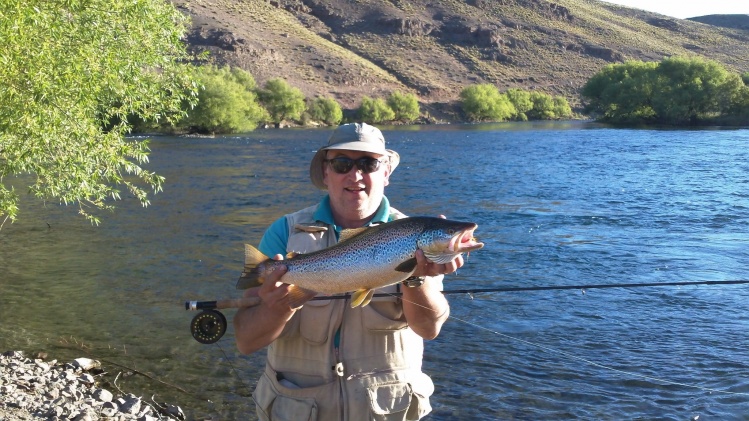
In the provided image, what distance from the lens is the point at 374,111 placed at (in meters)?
99.1

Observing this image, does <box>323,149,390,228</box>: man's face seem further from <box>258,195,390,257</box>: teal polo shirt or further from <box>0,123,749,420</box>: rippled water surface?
<box>0,123,749,420</box>: rippled water surface

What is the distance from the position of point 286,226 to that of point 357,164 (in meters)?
0.47

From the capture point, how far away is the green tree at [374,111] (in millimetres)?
99062

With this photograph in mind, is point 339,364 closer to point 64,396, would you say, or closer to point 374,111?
point 64,396

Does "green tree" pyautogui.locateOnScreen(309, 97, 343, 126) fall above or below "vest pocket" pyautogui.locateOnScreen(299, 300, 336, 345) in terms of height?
below

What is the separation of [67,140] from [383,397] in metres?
7.39

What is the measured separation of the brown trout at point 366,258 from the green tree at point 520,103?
117m

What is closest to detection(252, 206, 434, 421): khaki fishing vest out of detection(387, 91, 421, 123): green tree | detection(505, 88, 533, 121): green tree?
detection(387, 91, 421, 123): green tree

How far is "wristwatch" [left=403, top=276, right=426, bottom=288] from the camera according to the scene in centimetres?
302

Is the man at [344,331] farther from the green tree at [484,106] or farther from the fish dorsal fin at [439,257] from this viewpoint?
the green tree at [484,106]

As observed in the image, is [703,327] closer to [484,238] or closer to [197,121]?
[484,238]

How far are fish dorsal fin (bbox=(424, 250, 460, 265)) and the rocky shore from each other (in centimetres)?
445

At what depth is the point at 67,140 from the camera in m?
9.31

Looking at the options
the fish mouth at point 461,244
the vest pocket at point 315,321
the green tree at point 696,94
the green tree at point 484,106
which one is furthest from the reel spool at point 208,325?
the green tree at point 484,106
